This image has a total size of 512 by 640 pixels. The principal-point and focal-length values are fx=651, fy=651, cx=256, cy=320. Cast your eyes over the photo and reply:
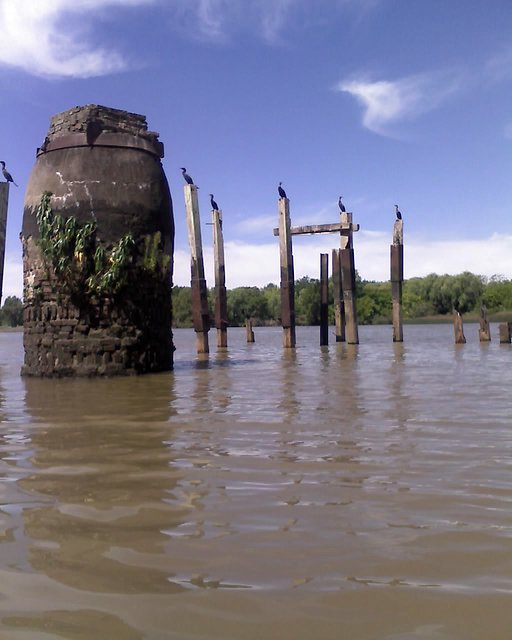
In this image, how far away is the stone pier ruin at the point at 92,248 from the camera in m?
9.65

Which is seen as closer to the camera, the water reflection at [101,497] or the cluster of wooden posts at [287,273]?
the water reflection at [101,497]

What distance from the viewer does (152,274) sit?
408 inches

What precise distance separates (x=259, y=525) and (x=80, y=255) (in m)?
7.78

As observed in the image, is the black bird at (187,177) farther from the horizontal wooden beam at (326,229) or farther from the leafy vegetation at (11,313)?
the leafy vegetation at (11,313)

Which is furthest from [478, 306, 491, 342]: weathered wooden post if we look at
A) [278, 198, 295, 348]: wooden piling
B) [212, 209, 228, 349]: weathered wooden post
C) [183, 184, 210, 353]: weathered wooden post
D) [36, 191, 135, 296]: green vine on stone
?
[36, 191, 135, 296]: green vine on stone

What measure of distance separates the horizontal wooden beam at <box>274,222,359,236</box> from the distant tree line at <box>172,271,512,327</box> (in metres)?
35.5

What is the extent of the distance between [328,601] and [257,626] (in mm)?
239

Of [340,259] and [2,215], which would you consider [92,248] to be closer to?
[2,215]

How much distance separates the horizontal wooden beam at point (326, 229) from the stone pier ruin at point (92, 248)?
930 centimetres

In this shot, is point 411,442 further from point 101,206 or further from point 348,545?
point 101,206

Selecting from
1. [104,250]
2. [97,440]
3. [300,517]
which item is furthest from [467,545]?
[104,250]

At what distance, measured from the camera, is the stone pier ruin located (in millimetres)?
→ 9648

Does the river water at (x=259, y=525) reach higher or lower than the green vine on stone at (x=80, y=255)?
lower

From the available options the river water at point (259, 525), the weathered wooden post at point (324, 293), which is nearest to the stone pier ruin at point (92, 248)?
the river water at point (259, 525)
